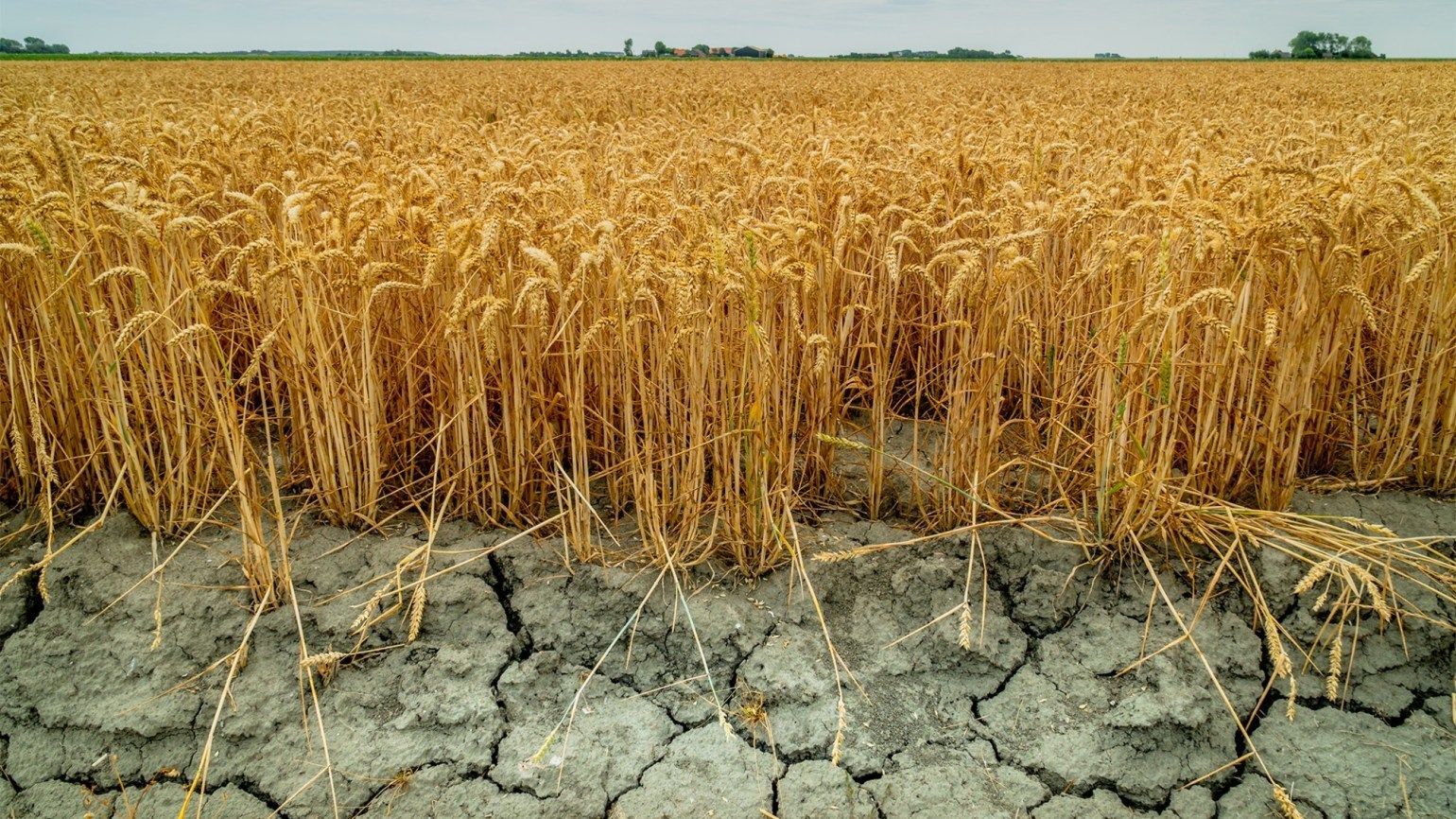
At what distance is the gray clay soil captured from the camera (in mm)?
1768

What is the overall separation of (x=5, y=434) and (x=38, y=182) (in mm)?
764

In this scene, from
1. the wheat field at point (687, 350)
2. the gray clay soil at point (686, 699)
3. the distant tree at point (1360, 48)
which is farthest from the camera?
the distant tree at point (1360, 48)

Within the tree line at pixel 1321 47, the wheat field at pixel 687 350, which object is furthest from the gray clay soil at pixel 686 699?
the tree line at pixel 1321 47

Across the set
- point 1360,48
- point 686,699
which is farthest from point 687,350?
point 1360,48

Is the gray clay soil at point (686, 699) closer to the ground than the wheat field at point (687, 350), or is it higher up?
closer to the ground

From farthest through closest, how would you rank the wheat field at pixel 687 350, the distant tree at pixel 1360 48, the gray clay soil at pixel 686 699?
1. the distant tree at pixel 1360 48
2. the wheat field at pixel 687 350
3. the gray clay soil at pixel 686 699

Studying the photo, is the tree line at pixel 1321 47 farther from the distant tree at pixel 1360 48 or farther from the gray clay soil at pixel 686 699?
the gray clay soil at pixel 686 699

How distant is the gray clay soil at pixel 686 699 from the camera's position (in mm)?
1768

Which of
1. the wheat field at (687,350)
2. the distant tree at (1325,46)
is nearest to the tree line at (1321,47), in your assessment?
the distant tree at (1325,46)

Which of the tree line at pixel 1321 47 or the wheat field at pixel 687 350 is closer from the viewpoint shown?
the wheat field at pixel 687 350

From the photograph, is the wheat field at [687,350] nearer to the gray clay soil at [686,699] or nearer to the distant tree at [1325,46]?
the gray clay soil at [686,699]

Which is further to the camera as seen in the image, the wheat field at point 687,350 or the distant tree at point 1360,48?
the distant tree at point 1360,48

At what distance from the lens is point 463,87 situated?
12555 mm

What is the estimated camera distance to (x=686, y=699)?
1.98 meters
